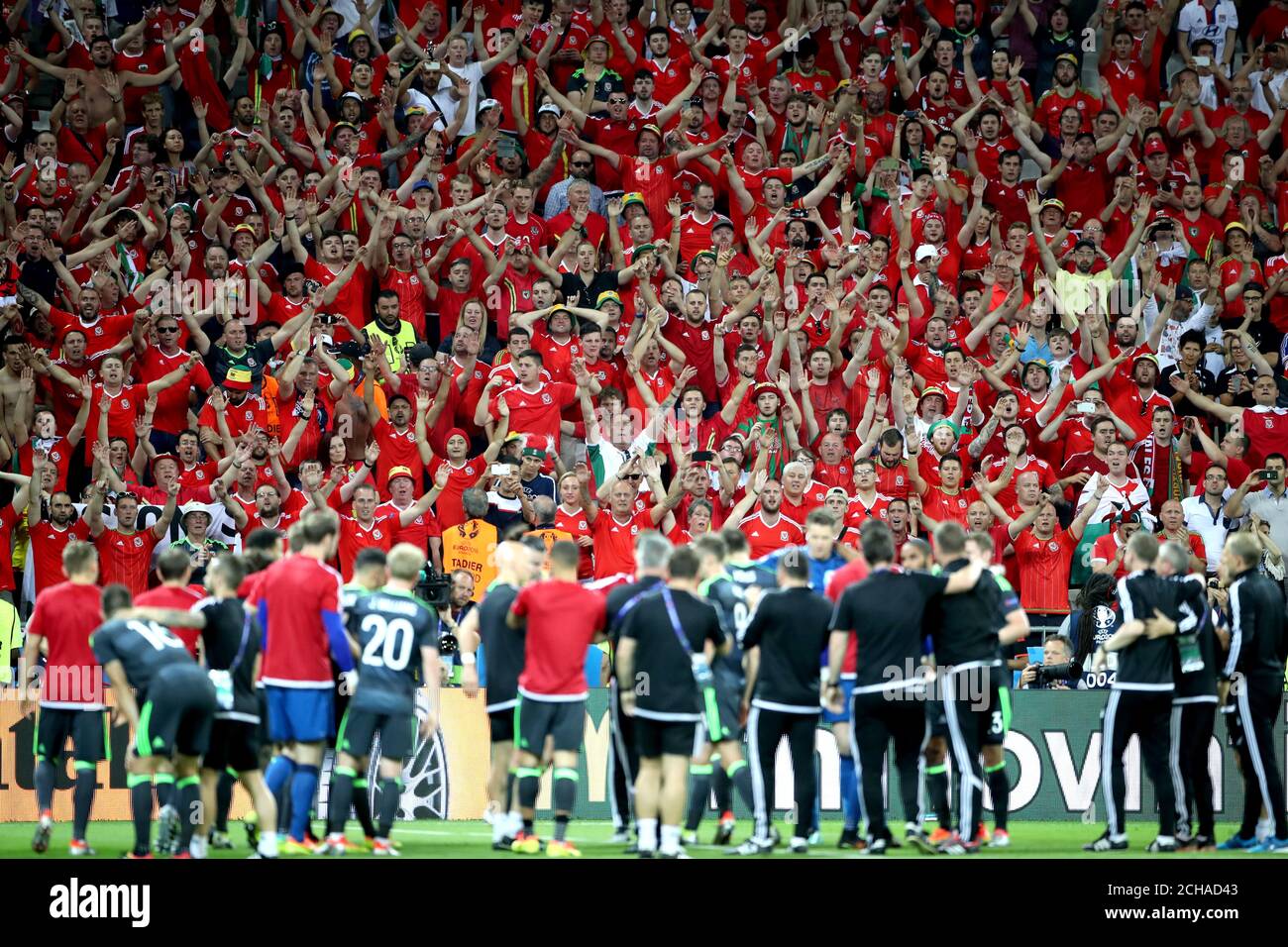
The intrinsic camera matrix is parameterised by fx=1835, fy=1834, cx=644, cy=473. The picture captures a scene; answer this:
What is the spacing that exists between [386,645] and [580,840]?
2813 millimetres

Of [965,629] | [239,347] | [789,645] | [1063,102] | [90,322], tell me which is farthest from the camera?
[1063,102]

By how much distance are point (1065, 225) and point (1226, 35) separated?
14.4 ft

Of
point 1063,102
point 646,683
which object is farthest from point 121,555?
point 1063,102

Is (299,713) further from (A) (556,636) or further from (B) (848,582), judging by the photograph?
(B) (848,582)

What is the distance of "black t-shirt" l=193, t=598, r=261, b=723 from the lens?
12.4m

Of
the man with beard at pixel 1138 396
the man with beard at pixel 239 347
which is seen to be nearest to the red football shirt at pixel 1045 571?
the man with beard at pixel 1138 396

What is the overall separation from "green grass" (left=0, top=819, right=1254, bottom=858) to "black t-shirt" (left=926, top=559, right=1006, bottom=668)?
4.57ft

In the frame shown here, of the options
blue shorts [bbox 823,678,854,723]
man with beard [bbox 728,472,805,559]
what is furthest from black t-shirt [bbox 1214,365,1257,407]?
blue shorts [bbox 823,678,854,723]

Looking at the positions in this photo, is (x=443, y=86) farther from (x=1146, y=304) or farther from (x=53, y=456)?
(x=1146, y=304)

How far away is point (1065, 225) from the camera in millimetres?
22500

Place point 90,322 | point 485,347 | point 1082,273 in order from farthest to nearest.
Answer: point 1082,273 < point 485,347 < point 90,322

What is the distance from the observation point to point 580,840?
559 inches

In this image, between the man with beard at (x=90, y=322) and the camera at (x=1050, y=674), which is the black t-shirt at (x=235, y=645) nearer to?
the man with beard at (x=90, y=322)
